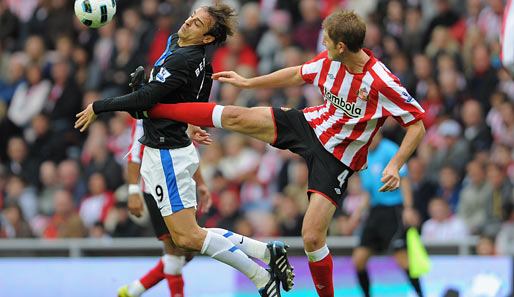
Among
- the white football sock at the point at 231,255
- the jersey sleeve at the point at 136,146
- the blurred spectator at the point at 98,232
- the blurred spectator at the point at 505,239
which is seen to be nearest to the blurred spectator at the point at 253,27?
the blurred spectator at the point at 98,232

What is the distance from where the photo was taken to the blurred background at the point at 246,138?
10789 mm

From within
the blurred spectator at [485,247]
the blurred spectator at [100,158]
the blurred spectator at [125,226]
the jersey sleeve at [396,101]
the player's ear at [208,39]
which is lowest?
the blurred spectator at [125,226]

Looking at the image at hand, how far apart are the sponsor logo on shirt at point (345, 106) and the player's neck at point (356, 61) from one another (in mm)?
243

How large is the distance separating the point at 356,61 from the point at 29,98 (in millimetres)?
8771

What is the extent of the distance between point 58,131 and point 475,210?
6.61 meters

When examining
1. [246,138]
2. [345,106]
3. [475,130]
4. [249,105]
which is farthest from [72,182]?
[345,106]

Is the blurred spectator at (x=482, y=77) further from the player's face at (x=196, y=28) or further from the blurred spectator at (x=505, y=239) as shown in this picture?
the player's face at (x=196, y=28)

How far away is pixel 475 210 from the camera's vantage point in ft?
35.1

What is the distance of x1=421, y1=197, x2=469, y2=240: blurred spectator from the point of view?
10.7 meters

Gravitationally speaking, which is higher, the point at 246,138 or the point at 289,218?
the point at 246,138

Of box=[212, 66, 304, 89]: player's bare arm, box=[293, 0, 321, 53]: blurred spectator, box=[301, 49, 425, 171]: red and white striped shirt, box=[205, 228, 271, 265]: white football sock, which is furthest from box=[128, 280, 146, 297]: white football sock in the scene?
box=[293, 0, 321, 53]: blurred spectator

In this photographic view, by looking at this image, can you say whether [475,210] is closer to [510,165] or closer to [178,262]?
[510,165]

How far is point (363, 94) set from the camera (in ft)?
21.5

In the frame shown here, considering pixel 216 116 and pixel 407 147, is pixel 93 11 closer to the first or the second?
pixel 216 116
